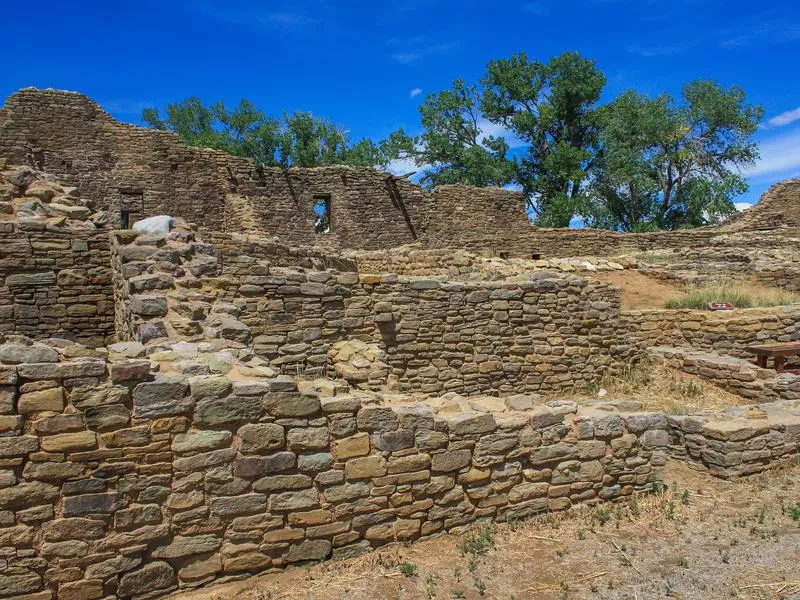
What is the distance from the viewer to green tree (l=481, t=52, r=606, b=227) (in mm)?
31766

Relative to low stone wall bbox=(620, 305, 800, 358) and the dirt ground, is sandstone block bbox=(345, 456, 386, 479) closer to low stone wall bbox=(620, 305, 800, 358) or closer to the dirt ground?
the dirt ground

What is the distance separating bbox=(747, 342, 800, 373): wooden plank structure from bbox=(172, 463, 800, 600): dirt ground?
230 inches

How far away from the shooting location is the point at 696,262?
1875cm

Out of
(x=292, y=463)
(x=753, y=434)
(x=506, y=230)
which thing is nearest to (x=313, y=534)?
(x=292, y=463)

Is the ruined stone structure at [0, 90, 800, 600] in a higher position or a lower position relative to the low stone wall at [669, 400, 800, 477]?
higher

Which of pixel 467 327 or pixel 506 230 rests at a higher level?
pixel 506 230

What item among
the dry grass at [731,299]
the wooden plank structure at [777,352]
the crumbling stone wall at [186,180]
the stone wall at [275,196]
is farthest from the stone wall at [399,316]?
the crumbling stone wall at [186,180]

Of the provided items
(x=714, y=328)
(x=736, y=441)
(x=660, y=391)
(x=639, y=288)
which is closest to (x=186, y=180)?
(x=639, y=288)

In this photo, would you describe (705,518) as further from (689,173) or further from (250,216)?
(689,173)

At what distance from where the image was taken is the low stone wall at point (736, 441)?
21.5 ft

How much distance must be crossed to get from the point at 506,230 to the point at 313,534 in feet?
57.4

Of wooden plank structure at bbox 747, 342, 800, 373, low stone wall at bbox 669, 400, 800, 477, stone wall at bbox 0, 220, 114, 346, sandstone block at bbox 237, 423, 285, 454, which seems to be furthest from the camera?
wooden plank structure at bbox 747, 342, 800, 373

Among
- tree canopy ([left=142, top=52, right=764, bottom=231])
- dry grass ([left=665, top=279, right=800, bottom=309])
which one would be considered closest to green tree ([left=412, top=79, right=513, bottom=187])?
tree canopy ([left=142, top=52, right=764, bottom=231])

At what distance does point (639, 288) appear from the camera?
1614cm
